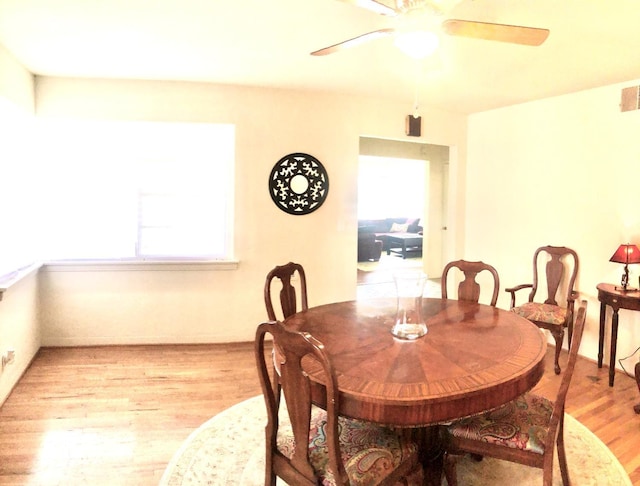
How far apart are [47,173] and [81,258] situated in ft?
2.61

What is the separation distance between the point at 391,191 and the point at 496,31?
33.8 ft

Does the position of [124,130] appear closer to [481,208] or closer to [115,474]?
[115,474]

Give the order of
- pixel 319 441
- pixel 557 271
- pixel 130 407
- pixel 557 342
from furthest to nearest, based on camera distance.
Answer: pixel 557 271
pixel 557 342
pixel 130 407
pixel 319 441

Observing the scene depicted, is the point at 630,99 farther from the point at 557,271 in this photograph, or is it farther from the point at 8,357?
the point at 8,357

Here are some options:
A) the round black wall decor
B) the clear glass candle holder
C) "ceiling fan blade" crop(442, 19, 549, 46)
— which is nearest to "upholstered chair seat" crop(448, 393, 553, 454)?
the clear glass candle holder

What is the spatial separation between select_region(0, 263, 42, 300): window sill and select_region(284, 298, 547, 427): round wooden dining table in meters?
1.98

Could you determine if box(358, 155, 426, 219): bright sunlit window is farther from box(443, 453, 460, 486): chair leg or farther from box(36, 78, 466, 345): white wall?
box(443, 453, 460, 486): chair leg

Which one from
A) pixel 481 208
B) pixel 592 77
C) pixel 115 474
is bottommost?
pixel 115 474

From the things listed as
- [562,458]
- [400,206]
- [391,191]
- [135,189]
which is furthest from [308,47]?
[400,206]

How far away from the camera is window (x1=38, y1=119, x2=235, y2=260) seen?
381 cm

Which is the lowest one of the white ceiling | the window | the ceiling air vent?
the window

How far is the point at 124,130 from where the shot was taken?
3918 millimetres

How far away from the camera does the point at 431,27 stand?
70.1 inches

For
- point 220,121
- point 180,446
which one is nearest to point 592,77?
point 220,121
